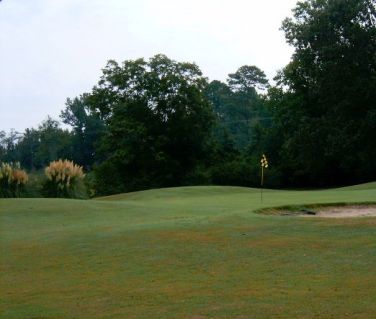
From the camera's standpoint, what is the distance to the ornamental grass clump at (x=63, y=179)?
86.5ft

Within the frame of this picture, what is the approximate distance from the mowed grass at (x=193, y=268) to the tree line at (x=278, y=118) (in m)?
34.9

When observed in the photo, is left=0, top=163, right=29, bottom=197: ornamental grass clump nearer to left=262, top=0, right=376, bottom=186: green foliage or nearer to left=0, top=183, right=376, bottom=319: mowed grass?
left=0, top=183, right=376, bottom=319: mowed grass

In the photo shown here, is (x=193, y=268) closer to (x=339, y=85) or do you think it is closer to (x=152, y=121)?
(x=339, y=85)

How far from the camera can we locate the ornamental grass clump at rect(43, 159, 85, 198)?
86.5 feet

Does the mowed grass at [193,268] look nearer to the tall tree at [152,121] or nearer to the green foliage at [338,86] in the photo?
the green foliage at [338,86]

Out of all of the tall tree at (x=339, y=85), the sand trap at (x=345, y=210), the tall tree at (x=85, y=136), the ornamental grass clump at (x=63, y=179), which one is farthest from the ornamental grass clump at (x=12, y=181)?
the tall tree at (x=85, y=136)

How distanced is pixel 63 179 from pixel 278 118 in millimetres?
37184

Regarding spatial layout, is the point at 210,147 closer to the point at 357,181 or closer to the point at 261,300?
the point at 357,181

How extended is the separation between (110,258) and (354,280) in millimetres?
4998

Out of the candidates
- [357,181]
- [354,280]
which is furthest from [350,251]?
[357,181]

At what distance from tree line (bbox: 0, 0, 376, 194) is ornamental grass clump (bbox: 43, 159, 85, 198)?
2635cm

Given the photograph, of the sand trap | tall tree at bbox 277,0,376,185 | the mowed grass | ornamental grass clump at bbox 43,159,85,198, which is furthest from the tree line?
the mowed grass

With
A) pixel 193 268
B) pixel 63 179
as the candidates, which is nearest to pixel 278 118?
pixel 63 179

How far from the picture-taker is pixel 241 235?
13.3 m
